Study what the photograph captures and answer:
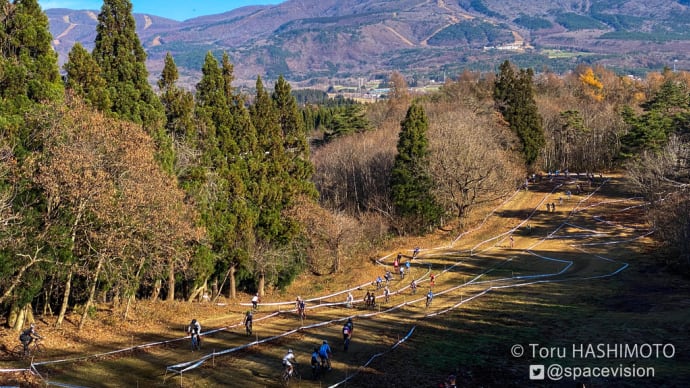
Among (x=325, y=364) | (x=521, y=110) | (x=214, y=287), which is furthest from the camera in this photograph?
(x=521, y=110)

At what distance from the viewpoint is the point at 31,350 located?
21.5 metres

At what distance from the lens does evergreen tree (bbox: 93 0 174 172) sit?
28.9 metres

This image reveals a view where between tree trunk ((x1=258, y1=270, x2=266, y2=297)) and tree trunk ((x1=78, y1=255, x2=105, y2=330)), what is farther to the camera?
tree trunk ((x1=258, y1=270, x2=266, y2=297))

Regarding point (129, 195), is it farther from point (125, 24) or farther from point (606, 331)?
point (606, 331)

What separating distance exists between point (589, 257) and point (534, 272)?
5.88 m

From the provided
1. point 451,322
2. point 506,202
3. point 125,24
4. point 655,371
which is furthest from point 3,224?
point 506,202

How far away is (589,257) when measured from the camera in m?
43.0

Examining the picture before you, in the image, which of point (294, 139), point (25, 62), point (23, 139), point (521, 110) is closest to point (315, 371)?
point (23, 139)

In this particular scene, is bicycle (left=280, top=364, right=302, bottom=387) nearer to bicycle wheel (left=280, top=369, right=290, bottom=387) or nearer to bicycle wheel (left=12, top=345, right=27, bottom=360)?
bicycle wheel (left=280, top=369, right=290, bottom=387)

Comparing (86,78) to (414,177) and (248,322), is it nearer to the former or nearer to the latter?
(248,322)

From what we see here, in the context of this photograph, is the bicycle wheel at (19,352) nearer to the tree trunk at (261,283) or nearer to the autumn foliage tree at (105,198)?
the autumn foliage tree at (105,198)

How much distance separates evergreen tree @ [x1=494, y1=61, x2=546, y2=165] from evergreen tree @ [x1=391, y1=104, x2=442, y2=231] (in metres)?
18.4

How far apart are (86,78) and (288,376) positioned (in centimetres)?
1714

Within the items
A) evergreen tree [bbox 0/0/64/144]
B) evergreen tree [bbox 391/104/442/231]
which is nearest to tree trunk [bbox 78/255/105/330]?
evergreen tree [bbox 0/0/64/144]
